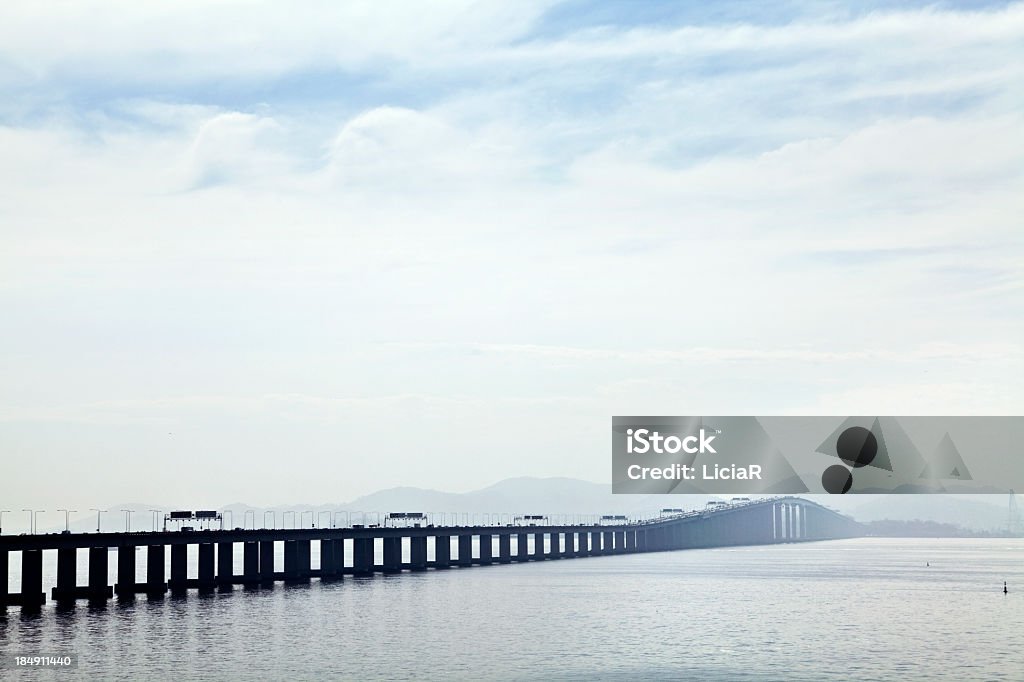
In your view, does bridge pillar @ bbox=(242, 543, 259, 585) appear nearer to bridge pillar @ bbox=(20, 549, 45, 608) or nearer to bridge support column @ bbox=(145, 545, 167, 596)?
bridge support column @ bbox=(145, 545, 167, 596)

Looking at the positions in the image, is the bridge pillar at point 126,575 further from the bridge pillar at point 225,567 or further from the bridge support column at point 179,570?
the bridge pillar at point 225,567

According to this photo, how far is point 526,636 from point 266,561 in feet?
281

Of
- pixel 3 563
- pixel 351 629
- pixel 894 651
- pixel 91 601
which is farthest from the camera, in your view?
pixel 91 601

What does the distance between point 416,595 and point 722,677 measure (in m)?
81.5

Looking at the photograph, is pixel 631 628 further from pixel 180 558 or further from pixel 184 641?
pixel 180 558

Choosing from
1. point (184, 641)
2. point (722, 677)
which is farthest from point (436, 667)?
point (184, 641)

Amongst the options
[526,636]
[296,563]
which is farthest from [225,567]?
[526,636]

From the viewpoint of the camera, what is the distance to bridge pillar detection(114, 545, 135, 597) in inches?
6097

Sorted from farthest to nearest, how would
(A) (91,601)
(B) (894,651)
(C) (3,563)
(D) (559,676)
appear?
(A) (91,601) < (C) (3,563) < (B) (894,651) < (D) (559,676)

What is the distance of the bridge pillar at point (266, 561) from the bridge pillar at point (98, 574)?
1415 inches

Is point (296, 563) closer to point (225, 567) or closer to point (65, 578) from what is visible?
point (225, 567)

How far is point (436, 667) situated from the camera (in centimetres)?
8919

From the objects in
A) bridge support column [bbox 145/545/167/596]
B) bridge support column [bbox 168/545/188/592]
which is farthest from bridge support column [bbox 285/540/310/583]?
bridge support column [bbox 145/545/167/596]

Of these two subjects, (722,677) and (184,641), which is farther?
(184,641)
